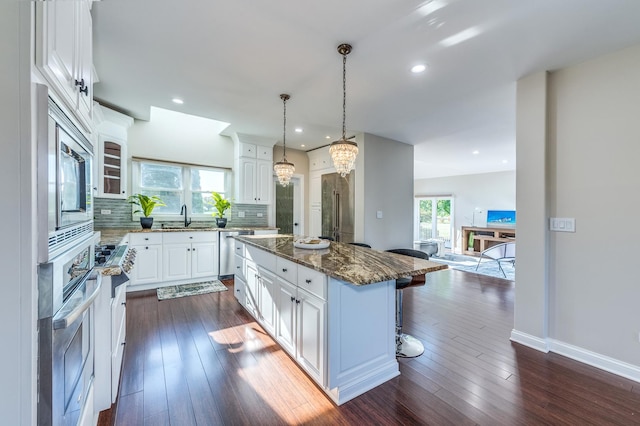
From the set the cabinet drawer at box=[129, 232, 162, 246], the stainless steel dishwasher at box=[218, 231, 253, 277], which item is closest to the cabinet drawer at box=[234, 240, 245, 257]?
the stainless steel dishwasher at box=[218, 231, 253, 277]

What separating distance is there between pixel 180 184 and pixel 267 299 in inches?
130

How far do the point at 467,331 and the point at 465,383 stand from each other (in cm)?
97

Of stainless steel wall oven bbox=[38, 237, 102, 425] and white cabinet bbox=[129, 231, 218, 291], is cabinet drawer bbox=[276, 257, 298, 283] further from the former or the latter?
white cabinet bbox=[129, 231, 218, 291]

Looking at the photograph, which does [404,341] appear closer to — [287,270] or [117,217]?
[287,270]

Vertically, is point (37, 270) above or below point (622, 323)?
above

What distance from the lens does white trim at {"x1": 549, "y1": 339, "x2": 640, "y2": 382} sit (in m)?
2.06

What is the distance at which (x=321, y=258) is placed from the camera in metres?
2.08

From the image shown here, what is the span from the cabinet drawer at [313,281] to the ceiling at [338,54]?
5.80 feet

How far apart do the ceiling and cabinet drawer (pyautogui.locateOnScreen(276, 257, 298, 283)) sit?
5.80ft

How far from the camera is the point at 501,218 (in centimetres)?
824

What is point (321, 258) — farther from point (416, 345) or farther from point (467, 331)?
point (467, 331)

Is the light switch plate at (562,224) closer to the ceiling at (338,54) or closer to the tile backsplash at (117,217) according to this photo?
the ceiling at (338,54)

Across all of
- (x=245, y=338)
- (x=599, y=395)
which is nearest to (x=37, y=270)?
(x=245, y=338)

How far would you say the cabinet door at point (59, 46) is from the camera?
0.85 metres
